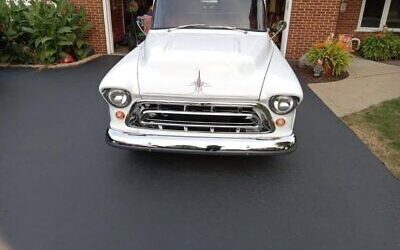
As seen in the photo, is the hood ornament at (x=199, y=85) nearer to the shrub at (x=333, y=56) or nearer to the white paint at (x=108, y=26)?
the shrub at (x=333, y=56)

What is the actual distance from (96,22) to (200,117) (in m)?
6.43

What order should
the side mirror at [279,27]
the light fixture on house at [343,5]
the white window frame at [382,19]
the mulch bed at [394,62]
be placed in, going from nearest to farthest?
1. the side mirror at [279,27]
2. the mulch bed at [394,62]
3. the light fixture on house at [343,5]
4. the white window frame at [382,19]

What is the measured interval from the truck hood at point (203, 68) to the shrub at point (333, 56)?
373cm

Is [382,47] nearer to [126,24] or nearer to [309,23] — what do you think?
[309,23]

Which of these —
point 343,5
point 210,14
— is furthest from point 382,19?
point 210,14

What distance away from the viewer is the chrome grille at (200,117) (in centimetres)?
316

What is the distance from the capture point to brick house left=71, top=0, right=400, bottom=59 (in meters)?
7.95

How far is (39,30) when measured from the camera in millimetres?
7484

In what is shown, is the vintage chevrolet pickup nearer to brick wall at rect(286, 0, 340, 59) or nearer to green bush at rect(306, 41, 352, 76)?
green bush at rect(306, 41, 352, 76)

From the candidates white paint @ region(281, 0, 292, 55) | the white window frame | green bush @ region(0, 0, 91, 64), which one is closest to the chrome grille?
green bush @ region(0, 0, 91, 64)

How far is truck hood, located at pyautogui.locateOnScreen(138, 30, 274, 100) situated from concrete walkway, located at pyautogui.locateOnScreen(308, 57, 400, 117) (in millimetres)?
2531

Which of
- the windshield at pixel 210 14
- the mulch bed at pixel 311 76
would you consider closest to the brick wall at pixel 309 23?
the mulch bed at pixel 311 76

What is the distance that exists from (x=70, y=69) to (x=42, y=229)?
5.41 m

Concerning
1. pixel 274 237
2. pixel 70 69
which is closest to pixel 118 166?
pixel 274 237
